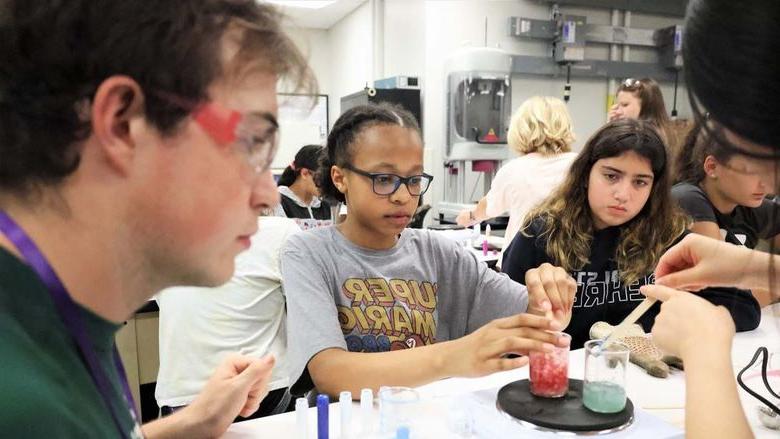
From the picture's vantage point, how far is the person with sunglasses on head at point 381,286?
1244 mm

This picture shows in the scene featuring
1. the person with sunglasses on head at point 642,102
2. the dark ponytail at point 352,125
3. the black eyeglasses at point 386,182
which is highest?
the person with sunglasses on head at point 642,102

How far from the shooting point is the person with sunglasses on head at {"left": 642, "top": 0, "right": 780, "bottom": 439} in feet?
1.97

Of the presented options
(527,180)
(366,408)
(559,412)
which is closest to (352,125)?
(366,408)

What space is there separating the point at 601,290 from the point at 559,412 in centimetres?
91

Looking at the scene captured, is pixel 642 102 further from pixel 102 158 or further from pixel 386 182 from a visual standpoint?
pixel 102 158

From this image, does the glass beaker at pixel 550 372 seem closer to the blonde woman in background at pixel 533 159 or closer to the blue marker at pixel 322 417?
the blue marker at pixel 322 417

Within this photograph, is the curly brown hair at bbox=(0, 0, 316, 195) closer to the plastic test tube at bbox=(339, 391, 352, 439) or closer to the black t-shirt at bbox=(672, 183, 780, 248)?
the plastic test tube at bbox=(339, 391, 352, 439)

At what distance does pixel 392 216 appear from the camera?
1.52 meters

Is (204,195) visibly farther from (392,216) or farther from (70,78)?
(392,216)

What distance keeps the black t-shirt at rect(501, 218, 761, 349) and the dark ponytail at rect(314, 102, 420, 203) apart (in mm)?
663

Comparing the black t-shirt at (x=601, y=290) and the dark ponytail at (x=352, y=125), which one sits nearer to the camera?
the dark ponytail at (x=352, y=125)

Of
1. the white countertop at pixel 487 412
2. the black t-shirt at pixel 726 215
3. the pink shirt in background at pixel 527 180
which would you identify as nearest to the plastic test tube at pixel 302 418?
the white countertop at pixel 487 412

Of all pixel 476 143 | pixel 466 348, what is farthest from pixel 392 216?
pixel 476 143

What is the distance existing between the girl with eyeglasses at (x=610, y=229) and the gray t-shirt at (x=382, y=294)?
38 centimetres
